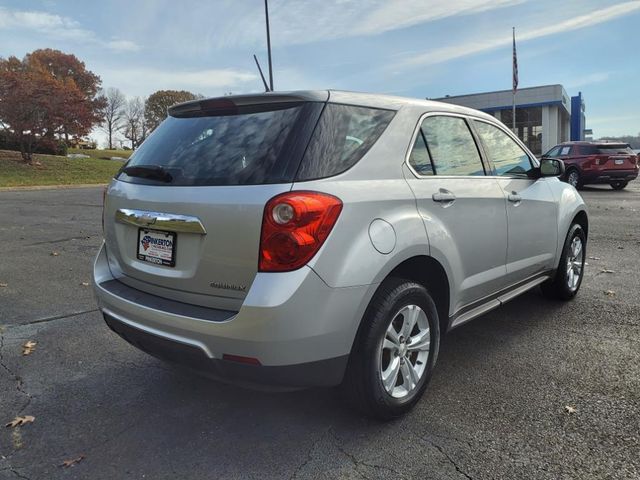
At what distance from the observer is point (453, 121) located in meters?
3.58

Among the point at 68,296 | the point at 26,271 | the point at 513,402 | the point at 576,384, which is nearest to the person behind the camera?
the point at 513,402

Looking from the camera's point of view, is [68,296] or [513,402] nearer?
[513,402]

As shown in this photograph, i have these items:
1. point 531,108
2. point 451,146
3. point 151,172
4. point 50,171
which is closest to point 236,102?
point 151,172

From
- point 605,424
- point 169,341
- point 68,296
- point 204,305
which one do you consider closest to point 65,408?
point 169,341

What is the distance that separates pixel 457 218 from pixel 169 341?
71.0 inches

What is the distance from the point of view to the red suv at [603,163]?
16859mm

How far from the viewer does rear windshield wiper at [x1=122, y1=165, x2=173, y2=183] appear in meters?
2.83

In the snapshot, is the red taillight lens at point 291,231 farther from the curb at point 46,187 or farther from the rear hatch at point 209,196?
the curb at point 46,187

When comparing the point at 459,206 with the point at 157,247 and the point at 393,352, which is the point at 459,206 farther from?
the point at 157,247

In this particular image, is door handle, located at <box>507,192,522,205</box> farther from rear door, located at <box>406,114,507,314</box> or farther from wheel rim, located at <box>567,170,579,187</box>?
wheel rim, located at <box>567,170,579,187</box>

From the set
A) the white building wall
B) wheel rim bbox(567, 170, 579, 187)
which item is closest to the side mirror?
wheel rim bbox(567, 170, 579, 187)

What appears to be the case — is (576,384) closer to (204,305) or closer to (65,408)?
(204,305)

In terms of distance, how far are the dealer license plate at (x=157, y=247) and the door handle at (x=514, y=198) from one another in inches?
94.9

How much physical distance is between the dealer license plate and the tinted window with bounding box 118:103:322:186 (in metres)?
0.28
